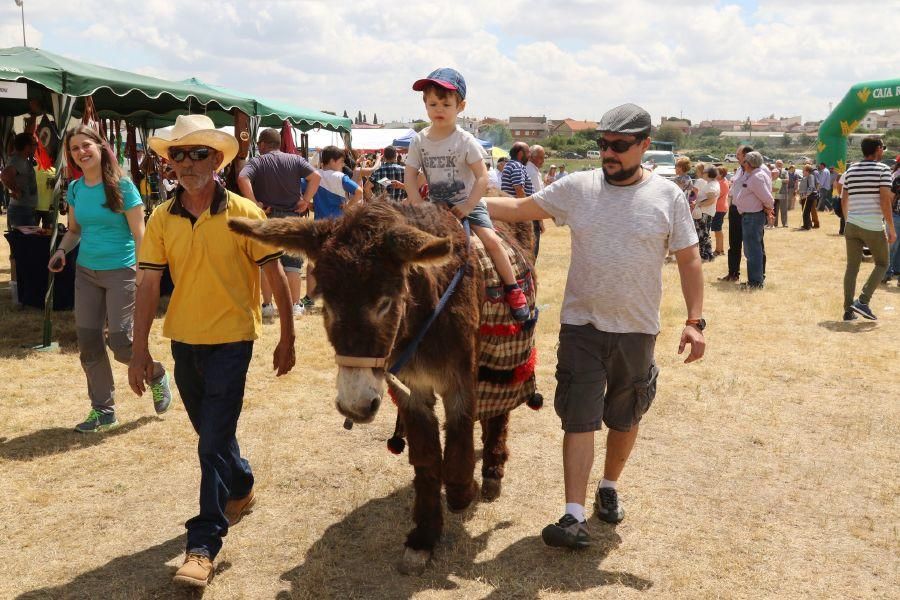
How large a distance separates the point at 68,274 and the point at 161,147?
20.5 ft

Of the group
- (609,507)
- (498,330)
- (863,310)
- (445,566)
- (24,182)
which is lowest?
(445,566)

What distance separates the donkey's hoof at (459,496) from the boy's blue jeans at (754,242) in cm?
863

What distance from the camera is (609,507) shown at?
13.2 ft

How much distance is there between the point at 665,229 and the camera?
3.48m

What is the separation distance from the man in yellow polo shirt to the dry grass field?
19.2 inches

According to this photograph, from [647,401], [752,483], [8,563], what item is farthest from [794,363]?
[8,563]

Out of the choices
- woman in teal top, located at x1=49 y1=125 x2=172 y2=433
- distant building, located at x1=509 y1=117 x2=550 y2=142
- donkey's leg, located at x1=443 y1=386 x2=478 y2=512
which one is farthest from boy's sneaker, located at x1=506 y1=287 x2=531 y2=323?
distant building, located at x1=509 y1=117 x2=550 y2=142

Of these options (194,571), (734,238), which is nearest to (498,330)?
(194,571)

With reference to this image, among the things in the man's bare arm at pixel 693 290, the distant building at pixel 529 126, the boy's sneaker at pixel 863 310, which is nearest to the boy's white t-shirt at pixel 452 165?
the man's bare arm at pixel 693 290

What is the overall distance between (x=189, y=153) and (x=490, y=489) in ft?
8.36

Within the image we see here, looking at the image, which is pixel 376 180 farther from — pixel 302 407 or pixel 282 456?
pixel 282 456

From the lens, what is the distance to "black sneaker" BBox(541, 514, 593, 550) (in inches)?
142

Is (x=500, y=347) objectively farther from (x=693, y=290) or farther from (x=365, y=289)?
(x=365, y=289)

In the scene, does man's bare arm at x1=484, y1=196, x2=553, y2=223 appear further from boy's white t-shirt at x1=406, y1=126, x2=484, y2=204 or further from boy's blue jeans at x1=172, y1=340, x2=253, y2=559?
boy's blue jeans at x1=172, y1=340, x2=253, y2=559
